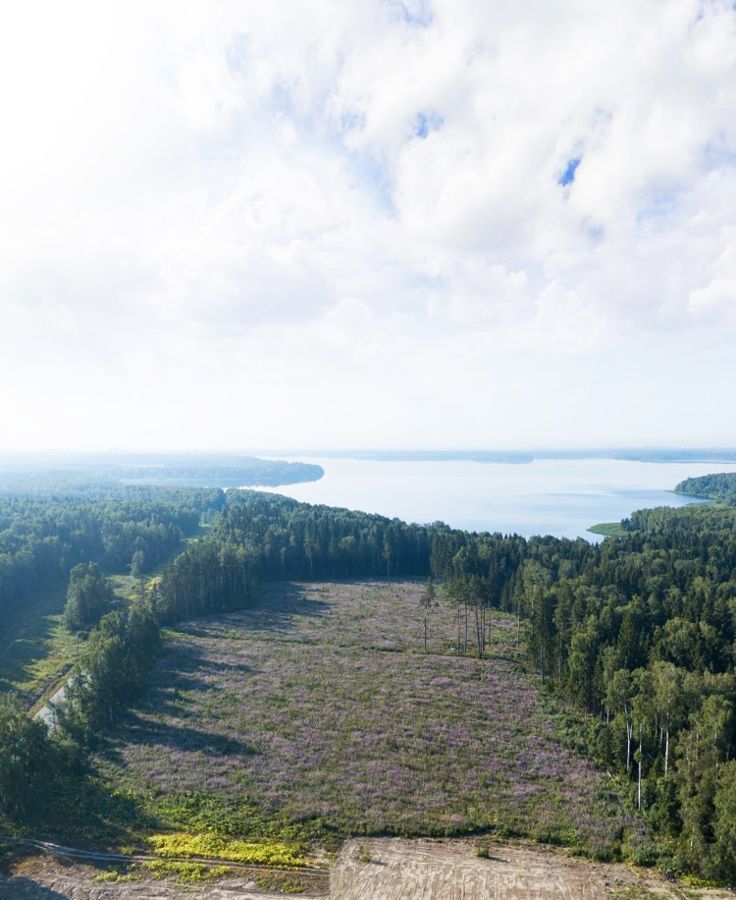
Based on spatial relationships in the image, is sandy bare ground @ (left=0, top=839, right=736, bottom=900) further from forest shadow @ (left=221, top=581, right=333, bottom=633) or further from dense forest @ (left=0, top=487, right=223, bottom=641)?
dense forest @ (left=0, top=487, right=223, bottom=641)

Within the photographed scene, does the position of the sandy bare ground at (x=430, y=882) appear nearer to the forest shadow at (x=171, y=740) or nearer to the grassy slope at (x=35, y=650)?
the forest shadow at (x=171, y=740)

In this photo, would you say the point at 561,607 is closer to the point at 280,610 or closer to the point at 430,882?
the point at 430,882

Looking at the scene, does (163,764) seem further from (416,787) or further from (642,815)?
(642,815)

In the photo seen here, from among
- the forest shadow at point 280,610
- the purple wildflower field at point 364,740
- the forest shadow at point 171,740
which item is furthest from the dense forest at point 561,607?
the forest shadow at point 280,610

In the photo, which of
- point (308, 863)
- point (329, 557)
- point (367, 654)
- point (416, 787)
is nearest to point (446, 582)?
point (329, 557)

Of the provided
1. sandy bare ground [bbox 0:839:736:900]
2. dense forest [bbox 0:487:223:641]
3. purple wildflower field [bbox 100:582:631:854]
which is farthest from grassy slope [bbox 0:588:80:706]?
sandy bare ground [bbox 0:839:736:900]
